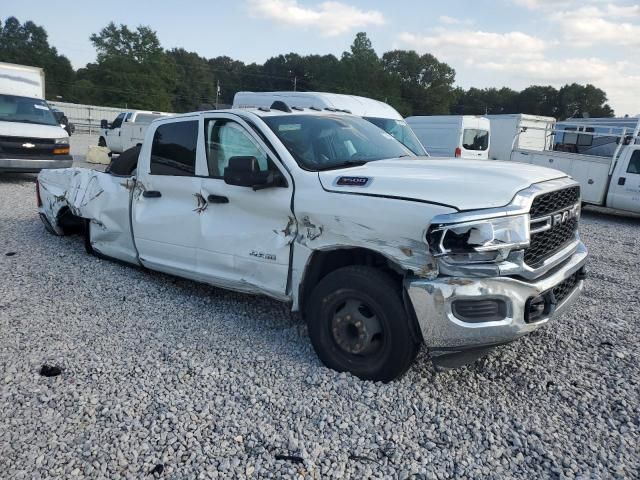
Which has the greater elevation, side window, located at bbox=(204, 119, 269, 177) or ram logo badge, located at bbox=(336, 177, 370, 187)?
side window, located at bbox=(204, 119, 269, 177)

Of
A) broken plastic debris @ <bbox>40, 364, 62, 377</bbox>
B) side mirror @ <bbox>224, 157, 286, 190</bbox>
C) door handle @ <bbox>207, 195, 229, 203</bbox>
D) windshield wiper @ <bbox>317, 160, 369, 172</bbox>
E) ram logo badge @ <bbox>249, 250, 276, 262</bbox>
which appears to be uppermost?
windshield wiper @ <bbox>317, 160, 369, 172</bbox>

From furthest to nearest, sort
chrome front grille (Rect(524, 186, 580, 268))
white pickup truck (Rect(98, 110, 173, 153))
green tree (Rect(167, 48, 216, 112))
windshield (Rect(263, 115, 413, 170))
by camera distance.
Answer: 1. green tree (Rect(167, 48, 216, 112))
2. white pickup truck (Rect(98, 110, 173, 153))
3. windshield (Rect(263, 115, 413, 170))
4. chrome front grille (Rect(524, 186, 580, 268))

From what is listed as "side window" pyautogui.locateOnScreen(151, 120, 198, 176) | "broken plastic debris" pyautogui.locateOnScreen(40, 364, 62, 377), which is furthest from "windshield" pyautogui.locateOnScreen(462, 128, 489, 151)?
"broken plastic debris" pyautogui.locateOnScreen(40, 364, 62, 377)

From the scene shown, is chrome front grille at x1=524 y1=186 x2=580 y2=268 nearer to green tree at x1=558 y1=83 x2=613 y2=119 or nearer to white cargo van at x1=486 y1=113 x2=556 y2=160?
white cargo van at x1=486 y1=113 x2=556 y2=160

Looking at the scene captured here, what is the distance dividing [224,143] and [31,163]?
9.98 m

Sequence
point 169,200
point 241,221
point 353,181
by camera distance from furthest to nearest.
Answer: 1. point 169,200
2. point 241,221
3. point 353,181

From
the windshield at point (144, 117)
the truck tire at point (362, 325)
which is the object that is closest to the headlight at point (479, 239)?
the truck tire at point (362, 325)

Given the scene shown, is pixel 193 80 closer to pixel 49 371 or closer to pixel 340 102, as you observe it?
pixel 340 102

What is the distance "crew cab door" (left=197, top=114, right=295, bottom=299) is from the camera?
378cm

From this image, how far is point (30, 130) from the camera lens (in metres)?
12.3

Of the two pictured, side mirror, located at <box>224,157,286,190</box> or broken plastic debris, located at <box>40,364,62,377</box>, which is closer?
broken plastic debris, located at <box>40,364,62,377</box>

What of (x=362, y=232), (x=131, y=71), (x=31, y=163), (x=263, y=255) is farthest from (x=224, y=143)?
(x=131, y=71)

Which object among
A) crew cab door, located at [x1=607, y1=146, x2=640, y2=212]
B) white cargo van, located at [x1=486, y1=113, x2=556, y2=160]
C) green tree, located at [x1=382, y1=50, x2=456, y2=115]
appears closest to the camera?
crew cab door, located at [x1=607, y1=146, x2=640, y2=212]

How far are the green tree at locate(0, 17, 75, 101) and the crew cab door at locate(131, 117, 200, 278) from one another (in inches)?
2858
